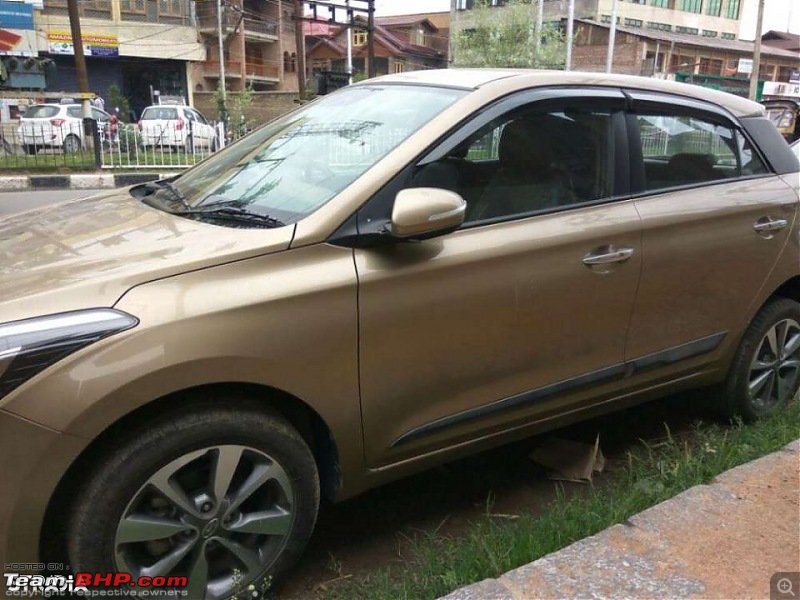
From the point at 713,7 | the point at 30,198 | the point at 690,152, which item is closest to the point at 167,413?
the point at 690,152

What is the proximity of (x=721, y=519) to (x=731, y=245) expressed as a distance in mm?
1270

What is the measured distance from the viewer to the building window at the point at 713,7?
2419 inches

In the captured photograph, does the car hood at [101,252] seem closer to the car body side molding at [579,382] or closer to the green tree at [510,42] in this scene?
the car body side molding at [579,382]

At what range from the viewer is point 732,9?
210 feet

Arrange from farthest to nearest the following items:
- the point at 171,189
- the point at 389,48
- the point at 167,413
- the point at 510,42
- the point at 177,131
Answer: the point at 389,48, the point at 510,42, the point at 177,131, the point at 171,189, the point at 167,413

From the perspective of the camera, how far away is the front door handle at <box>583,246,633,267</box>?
2680mm

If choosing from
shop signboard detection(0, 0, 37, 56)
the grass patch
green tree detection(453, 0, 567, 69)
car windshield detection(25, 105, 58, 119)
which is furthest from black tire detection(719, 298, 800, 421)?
shop signboard detection(0, 0, 37, 56)

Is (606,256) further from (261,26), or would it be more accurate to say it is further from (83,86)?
(261,26)

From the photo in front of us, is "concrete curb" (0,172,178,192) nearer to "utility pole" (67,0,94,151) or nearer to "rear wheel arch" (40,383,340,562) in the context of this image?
"utility pole" (67,0,94,151)

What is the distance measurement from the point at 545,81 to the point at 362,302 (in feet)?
4.12

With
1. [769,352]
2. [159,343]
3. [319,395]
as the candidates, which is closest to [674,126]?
[769,352]

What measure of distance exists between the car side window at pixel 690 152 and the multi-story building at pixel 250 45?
1576 inches

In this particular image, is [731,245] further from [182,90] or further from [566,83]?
[182,90]

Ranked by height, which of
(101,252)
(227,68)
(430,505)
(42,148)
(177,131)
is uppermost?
(227,68)
